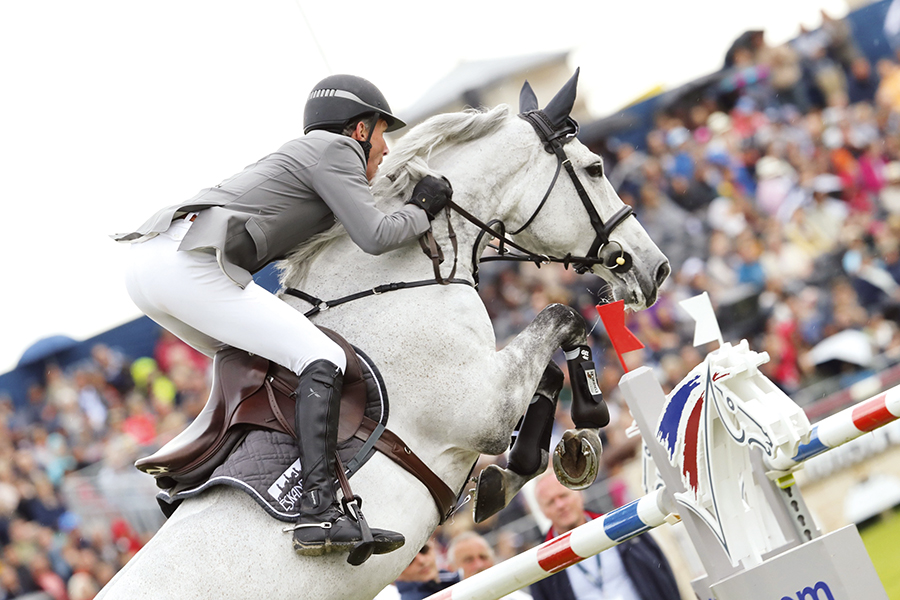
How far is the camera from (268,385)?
2.72 metres

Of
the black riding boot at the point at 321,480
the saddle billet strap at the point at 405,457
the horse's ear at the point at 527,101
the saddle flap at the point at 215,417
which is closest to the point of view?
the black riding boot at the point at 321,480

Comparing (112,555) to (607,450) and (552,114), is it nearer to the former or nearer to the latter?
(607,450)

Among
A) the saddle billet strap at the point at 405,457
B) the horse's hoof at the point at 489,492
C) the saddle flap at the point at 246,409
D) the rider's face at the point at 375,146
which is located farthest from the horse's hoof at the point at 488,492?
the rider's face at the point at 375,146

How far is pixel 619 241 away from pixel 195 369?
8.00 meters

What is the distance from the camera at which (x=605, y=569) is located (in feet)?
14.1

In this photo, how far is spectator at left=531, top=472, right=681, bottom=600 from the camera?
416 centimetres

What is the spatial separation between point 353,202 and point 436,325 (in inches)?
18.6

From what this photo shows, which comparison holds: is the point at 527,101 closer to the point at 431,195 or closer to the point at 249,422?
the point at 431,195

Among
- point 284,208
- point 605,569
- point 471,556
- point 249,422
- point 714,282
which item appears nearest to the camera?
→ point 249,422

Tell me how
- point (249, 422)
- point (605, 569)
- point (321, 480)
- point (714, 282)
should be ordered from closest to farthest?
point (321, 480)
point (249, 422)
point (605, 569)
point (714, 282)

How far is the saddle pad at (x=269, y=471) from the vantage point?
8.33ft

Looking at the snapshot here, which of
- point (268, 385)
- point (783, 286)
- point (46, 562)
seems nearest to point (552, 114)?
point (268, 385)

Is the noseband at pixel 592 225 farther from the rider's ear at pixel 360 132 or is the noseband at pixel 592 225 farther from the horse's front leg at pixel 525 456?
the rider's ear at pixel 360 132

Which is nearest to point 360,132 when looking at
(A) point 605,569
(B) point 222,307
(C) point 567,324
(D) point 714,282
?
(B) point 222,307
